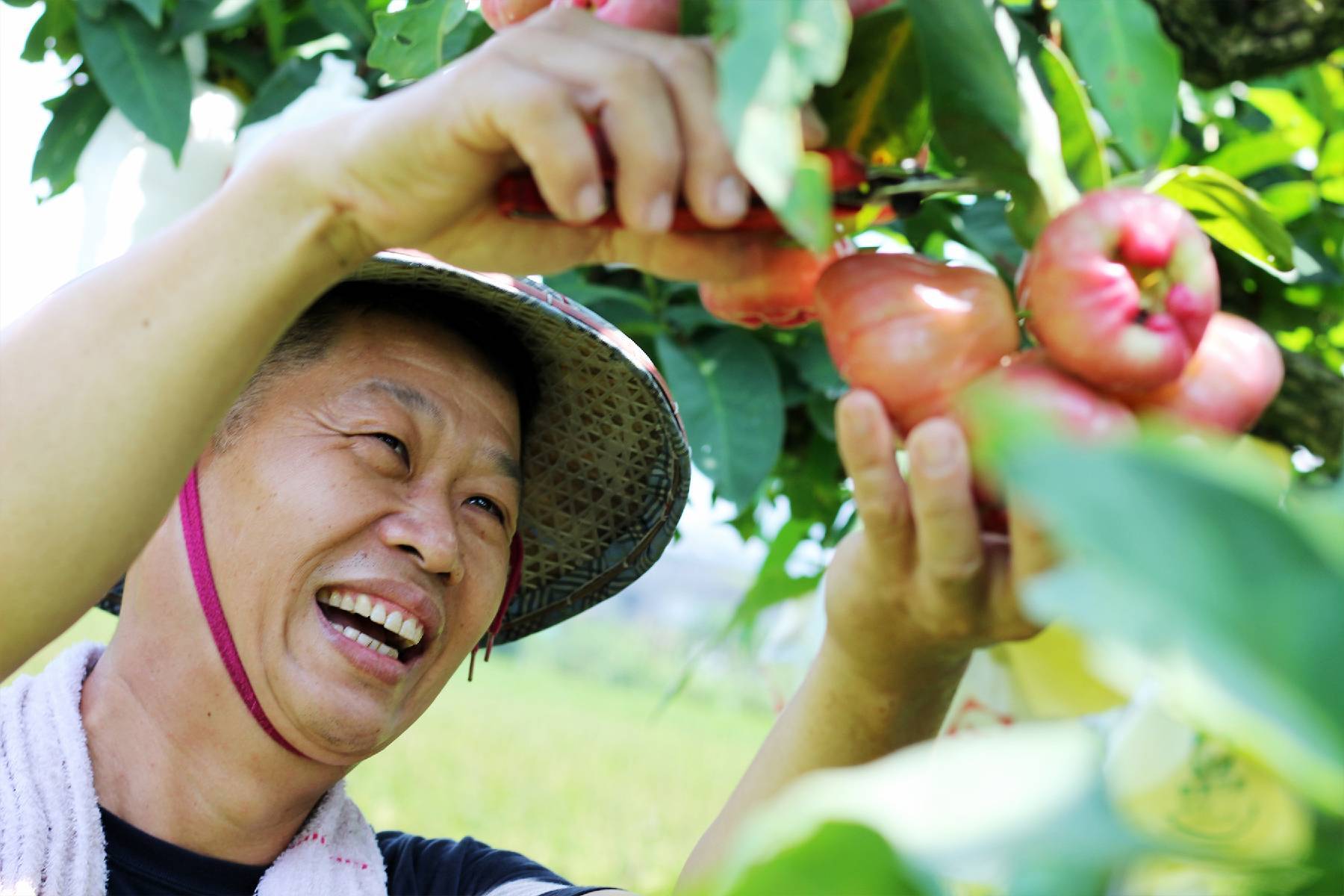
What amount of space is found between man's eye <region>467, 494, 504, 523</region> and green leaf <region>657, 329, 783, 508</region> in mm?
211

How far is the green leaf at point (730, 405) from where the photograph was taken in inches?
54.0

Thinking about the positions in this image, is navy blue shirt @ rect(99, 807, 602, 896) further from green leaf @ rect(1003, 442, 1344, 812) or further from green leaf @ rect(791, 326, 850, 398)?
green leaf @ rect(1003, 442, 1344, 812)

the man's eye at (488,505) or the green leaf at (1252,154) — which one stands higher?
the green leaf at (1252,154)

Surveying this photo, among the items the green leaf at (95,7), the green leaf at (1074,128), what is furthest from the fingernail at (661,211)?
the green leaf at (95,7)

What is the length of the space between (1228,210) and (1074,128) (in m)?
0.11

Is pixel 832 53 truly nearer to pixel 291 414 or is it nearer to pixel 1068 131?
pixel 1068 131

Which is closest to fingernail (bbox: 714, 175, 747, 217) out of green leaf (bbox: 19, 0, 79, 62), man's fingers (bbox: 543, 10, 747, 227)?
man's fingers (bbox: 543, 10, 747, 227)

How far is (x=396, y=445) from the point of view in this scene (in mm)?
1224

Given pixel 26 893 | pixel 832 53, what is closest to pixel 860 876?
pixel 832 53

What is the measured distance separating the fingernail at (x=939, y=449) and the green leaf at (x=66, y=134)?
1.36 m

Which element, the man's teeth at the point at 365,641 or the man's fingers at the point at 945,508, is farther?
the man's teeth at the point at 365,641

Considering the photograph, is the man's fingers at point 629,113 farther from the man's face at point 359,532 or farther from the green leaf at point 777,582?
the green leaf at point 777,582

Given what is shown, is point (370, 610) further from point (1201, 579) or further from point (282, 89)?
point (1201, 579)

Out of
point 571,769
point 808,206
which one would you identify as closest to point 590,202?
point 808,206
